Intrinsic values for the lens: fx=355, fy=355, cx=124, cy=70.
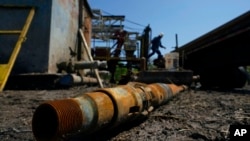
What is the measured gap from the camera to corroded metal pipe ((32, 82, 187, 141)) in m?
2.28

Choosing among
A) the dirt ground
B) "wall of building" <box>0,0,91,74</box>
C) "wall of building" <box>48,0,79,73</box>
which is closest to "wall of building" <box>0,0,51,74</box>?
"wall of building" <box>0,0,91,74</box>

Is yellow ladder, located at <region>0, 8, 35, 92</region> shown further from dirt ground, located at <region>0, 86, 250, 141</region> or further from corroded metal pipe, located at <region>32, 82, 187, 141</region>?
corroded metal pipe, located at <region>32, 82, 187, 141</region>

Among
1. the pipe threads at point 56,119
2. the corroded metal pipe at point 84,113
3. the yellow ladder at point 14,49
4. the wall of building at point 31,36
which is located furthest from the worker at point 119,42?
the pipe threads at point 56,119

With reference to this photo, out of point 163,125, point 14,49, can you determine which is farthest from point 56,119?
point 14,49

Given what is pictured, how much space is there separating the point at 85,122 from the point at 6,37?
6.07m

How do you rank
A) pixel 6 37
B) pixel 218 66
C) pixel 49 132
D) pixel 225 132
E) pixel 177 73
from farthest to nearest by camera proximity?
pixel 218 66
pixel 177 73
pixel 6 37
pixel 225 132
pixel 49 132

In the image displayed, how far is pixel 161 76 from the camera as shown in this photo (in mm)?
10180

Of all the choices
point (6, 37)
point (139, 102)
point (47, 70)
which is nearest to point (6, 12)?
point (6, 37)

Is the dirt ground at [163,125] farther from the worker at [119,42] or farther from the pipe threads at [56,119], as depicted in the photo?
the worker at [119,42]

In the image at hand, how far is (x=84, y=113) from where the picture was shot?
2.44 m

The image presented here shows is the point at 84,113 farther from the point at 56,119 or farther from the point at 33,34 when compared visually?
the point at 33,34

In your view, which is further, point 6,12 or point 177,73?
point 177,73

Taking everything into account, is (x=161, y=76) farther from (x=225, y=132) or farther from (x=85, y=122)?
(x=85, y=122)

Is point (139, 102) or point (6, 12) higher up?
point (6, 12)
